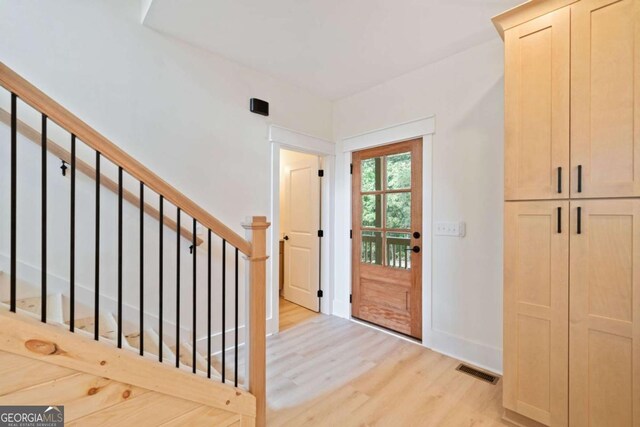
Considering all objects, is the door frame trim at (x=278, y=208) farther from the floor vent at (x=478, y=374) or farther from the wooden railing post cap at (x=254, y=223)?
the floor vent at (x=478, y=374)

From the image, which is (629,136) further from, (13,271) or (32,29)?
(32,29)

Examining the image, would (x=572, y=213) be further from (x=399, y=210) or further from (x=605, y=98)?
(x=399, y=210)

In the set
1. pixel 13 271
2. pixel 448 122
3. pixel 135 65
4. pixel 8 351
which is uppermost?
pixel 135 65

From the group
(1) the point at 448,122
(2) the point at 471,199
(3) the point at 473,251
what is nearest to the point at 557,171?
(2) the point at 471,199

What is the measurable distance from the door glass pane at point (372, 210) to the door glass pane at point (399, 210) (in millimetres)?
105

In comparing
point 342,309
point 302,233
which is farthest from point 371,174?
point 342,309

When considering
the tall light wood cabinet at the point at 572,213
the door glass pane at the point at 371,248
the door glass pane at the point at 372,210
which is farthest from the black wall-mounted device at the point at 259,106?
the tall light wood cabinet at the point at 572,213

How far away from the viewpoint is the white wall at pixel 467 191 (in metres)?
2.25

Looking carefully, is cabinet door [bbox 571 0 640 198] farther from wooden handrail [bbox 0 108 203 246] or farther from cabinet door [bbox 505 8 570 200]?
wooden handrail [bbox 0 108 203 246]

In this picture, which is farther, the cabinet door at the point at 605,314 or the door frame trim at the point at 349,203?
the door frame trim at the point at 349,203

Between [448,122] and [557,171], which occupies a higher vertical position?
[448,122]

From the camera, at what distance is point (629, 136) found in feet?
4.34

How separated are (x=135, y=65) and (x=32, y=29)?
0.54 meters

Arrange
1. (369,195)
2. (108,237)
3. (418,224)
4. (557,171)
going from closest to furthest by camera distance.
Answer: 1. (557,171)
2. (108,237)
3. (418,224)
4. (369,195)
